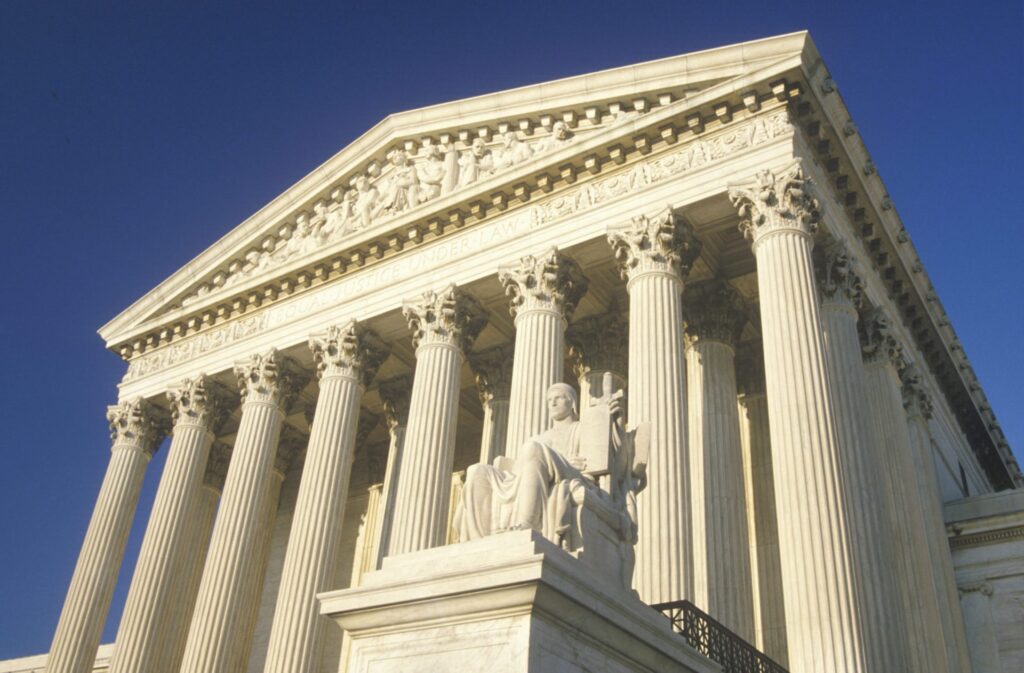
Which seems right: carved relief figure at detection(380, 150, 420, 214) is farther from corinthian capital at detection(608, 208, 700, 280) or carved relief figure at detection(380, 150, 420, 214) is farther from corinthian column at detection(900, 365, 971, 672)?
corinthian column at detection(900, 365, 971, 672)

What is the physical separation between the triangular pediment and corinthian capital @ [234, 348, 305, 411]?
2648 millimetres

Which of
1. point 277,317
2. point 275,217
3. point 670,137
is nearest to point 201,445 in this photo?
point 277,317

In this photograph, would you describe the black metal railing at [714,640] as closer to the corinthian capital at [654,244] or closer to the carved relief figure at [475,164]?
the corinthian capital at [654,244]

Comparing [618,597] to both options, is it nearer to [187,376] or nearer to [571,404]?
[571,404]

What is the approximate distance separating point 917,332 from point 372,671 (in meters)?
24.6

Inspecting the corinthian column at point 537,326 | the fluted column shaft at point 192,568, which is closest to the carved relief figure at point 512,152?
the corinthian column at point 537,326

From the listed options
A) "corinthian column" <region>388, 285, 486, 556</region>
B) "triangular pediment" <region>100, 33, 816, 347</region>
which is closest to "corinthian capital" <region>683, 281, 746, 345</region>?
"triangular pediment" <region>100, 33, 816, 347</region>

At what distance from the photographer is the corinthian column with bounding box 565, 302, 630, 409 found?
2675 centimetres

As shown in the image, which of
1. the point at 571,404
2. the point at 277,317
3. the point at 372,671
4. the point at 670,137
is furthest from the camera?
the point at 277,317

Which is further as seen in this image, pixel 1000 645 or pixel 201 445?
pixel 201 445

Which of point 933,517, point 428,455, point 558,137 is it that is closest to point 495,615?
point 428,455

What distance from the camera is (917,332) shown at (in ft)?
94.9

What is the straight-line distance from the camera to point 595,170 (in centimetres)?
2436

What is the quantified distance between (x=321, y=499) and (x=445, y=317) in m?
5.79
